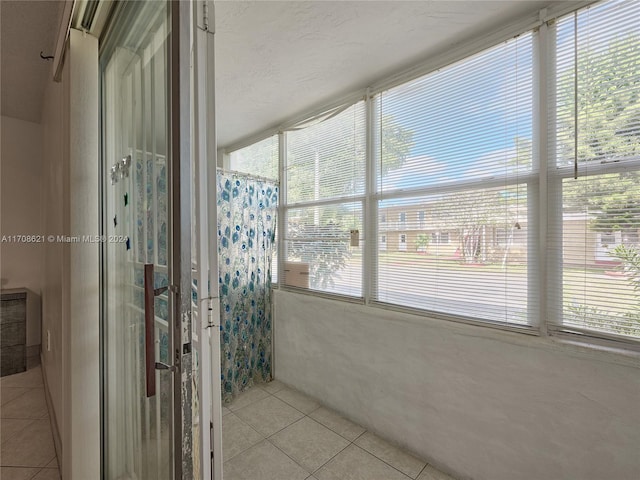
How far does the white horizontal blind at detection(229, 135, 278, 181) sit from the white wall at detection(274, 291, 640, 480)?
1.52 meters

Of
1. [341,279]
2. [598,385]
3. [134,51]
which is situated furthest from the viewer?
[341,279]

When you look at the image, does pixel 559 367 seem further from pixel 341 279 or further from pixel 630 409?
pixel 341 279

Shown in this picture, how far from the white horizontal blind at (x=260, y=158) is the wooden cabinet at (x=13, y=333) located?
2.47m

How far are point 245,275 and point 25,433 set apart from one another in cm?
177

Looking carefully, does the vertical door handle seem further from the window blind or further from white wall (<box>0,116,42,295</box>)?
white wall (<box>0,116,42,295</box>)

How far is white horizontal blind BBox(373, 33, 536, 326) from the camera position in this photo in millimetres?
1519

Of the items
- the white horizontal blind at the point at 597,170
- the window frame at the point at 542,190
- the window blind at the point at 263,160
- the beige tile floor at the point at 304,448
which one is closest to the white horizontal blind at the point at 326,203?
the window blind at the point at 263,160

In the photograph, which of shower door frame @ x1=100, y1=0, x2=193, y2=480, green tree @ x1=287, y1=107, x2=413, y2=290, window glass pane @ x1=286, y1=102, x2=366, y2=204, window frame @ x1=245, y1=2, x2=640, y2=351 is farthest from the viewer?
window glass pane @ x1=286, y1=102, x2=366, y2=204

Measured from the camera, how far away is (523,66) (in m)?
1.50

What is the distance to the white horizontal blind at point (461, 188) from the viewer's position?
59.8 inches

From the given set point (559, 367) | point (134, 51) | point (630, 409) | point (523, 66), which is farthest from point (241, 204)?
point (630, 409)

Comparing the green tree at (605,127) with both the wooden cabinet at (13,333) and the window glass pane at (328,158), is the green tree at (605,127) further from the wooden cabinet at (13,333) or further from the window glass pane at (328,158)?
the wooden cabinet at (13,333)

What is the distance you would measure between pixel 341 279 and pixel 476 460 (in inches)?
53.1

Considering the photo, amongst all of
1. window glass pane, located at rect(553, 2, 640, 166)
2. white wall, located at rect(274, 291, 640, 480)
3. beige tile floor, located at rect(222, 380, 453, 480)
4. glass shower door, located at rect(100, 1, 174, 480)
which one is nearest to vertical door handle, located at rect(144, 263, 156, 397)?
glass shower door, located at rect(100, 1, 174, 480)
